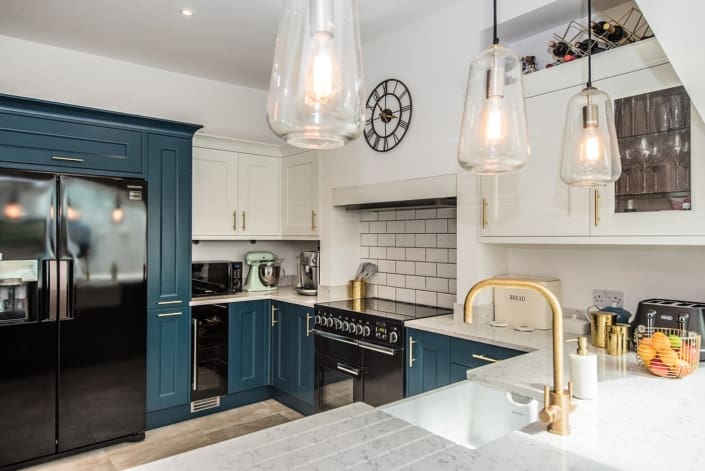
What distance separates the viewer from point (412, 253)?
11.5ft

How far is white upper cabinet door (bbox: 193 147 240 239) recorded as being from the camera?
3.85 meters

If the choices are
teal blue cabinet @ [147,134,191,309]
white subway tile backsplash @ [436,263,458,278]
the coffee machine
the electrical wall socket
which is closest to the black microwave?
teal blue cabinet @ [147,134,191,309]

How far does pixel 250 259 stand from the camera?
4125mm

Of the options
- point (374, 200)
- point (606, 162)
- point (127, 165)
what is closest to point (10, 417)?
point (127, 165)

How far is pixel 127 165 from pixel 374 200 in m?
1.71

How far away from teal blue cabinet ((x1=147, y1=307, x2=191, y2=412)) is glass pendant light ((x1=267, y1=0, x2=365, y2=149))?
300 cm

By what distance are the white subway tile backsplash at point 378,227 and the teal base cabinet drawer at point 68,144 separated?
69.4 inches

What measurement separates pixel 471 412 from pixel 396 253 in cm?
210

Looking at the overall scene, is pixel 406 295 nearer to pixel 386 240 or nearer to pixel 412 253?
pixel 412 253

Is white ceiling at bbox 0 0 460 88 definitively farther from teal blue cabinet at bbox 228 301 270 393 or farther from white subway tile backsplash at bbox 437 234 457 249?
teal blue cabinet at bbox 228 301 270 393

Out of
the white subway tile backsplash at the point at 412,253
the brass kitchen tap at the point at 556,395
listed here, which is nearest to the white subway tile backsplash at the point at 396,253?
the white subway tile backsplash at the point at 412,253

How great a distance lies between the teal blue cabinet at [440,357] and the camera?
A: 238 cm

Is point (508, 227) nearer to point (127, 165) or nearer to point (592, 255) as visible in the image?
point (592, 255)

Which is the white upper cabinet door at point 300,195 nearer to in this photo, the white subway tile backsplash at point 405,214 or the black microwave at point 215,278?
the black microwave at point 215,278
